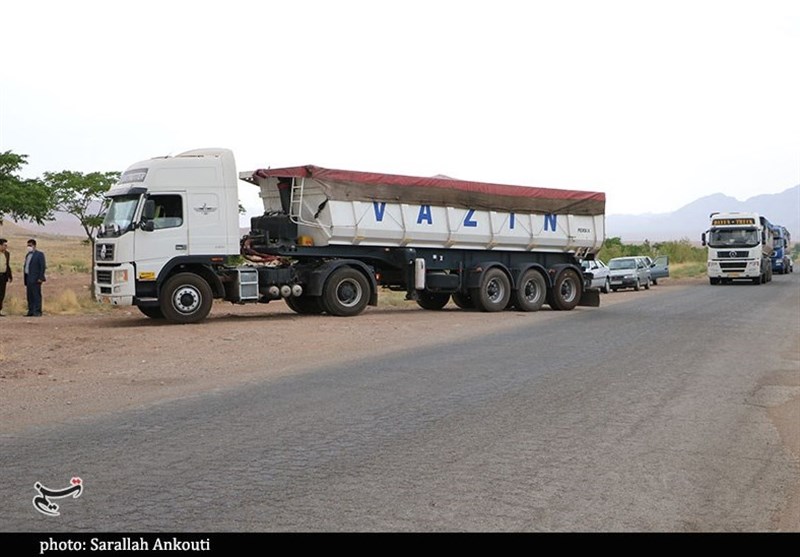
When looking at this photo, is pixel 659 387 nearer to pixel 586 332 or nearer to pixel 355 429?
pixel 355 429

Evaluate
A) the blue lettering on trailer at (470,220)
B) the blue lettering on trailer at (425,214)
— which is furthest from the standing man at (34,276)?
the blue lettering on trailer at (470,220)

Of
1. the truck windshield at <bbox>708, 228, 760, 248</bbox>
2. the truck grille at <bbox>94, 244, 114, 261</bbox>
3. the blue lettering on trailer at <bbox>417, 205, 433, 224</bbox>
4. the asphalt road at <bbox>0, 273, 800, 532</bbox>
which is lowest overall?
the asphalt road at <bbox>0, 273, 800, 532</bbox>

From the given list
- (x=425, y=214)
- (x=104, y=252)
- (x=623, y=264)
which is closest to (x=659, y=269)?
(x=623, y=264)

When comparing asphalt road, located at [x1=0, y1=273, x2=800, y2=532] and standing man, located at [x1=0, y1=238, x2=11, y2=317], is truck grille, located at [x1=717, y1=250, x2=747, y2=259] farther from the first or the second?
standing man, located at [x1=0, y1=238, x2=11, y2=317]

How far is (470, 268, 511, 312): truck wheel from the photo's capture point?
23.4 meters

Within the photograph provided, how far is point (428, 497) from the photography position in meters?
5.91

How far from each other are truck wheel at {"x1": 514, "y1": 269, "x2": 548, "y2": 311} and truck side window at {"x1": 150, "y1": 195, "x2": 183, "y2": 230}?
31.0ft

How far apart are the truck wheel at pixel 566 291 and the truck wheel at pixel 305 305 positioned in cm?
698

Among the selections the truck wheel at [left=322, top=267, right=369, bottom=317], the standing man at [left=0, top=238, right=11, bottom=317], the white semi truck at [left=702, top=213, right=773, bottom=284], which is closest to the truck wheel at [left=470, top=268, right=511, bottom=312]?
the truck wheel at [left=322, top=267, right=369, bottom=317]

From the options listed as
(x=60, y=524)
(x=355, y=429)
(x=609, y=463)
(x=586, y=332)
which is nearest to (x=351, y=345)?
(x=586, y=332)

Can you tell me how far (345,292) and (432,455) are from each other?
14.3m

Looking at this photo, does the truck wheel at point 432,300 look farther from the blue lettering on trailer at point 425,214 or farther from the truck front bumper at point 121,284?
the truck front bumper at point 121,284

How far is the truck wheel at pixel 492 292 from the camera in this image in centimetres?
2336
